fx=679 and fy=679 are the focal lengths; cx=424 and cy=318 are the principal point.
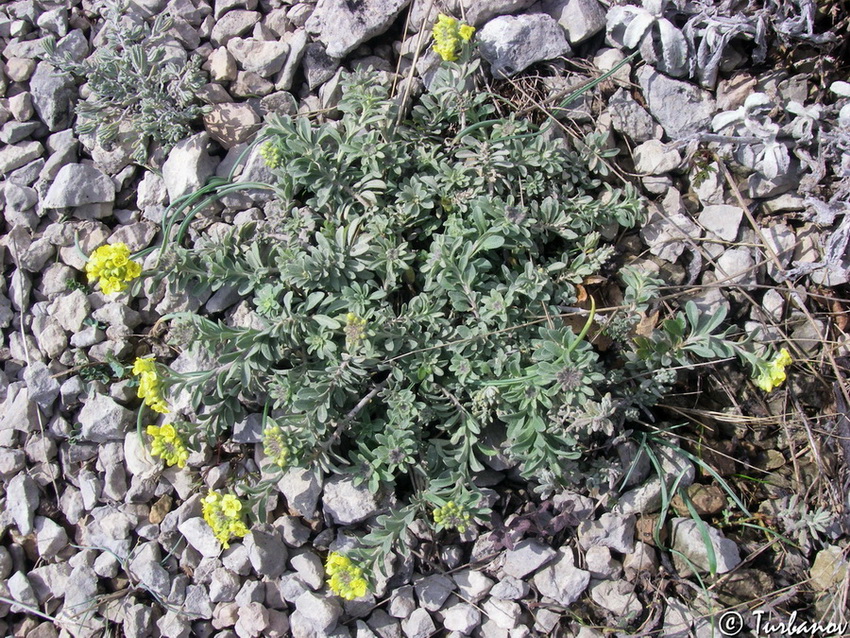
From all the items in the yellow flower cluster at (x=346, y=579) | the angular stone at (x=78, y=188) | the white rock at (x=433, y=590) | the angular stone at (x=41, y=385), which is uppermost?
the angular stone at (x=78, y=188)

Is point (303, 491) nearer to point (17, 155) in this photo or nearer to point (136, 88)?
point (136, 88)

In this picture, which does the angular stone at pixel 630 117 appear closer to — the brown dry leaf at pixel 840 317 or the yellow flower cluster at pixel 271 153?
the brown dry leaf at pixel 840 317

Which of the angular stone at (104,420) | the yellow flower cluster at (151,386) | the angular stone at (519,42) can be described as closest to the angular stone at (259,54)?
the angular stone at (519,42)

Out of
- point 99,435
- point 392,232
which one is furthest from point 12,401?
point 392,232

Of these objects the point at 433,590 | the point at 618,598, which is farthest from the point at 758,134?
the point at 433,590

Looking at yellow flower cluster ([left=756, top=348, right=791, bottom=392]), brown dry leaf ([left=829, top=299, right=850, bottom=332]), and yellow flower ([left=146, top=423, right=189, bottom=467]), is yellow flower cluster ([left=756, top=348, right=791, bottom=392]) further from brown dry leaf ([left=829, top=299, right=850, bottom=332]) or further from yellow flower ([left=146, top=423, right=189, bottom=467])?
yellow flower ([left=146, top=423, right=189, bottom=467])

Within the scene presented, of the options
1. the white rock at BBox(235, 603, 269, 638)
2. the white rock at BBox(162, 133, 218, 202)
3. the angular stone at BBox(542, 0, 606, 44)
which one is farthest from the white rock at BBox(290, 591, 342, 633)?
the angular stone at BBox(542, 0, 606, 44)
